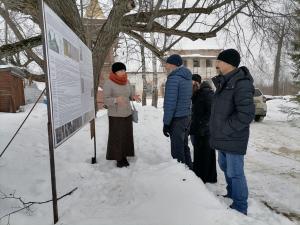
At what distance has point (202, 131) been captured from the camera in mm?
5480

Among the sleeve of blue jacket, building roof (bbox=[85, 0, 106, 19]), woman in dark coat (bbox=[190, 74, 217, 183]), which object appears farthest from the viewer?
building roof (bbox=[85, 0, 106, 19])

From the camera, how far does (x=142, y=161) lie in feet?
21.1

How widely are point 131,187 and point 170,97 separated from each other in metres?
1.37

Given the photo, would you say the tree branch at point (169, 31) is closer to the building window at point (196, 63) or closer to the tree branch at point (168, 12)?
the tree branch at point (168, 12)

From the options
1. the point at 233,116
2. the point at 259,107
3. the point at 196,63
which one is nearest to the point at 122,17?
the point at 233,116

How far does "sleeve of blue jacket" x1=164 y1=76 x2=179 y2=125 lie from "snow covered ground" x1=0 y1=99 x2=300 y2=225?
686mm

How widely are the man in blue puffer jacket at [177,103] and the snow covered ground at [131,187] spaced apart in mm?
367

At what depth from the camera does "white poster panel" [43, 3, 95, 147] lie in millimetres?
3088

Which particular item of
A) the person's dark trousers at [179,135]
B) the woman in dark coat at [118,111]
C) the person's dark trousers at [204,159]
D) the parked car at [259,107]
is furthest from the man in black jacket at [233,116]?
the parked car at [259,107]

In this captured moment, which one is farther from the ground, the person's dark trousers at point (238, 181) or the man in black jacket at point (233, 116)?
the man in black jacket at point (233, 116)

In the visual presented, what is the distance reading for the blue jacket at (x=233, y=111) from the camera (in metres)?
3.96

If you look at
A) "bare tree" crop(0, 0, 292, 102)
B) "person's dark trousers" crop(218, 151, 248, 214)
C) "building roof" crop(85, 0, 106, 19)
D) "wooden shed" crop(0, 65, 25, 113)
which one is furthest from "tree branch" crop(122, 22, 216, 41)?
"wooden shed" crop(0, 65, 25, 113)

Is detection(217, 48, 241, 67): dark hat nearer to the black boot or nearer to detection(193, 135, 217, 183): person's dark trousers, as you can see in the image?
detection(193, 135, 217, 183): person's dark trousers

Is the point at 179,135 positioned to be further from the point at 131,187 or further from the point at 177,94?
the point at 131,187
